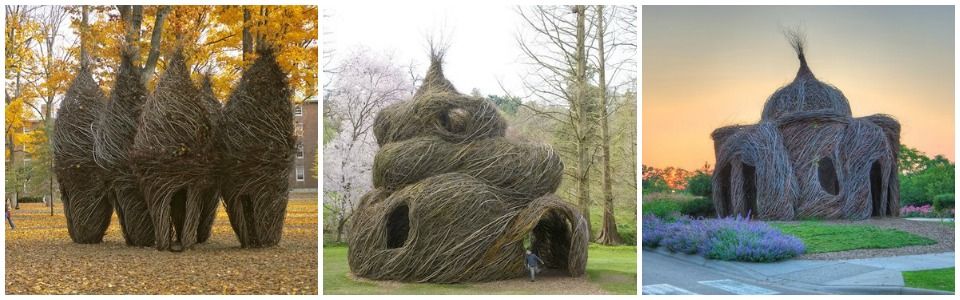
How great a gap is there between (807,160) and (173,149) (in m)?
7.77

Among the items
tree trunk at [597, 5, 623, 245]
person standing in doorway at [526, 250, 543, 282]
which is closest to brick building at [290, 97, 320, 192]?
person standing in doorway at [526, 250, 543, 282]

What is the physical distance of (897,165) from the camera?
9.75m

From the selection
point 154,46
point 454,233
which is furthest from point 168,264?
point 454,233

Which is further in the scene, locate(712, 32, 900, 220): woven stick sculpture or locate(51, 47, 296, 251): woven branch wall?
locate(712, 32, 900, 220): woven stick sculpture

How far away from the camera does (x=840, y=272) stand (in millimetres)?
7805

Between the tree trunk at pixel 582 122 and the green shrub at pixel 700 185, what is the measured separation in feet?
5.51

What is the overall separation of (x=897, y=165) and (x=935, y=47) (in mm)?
1874

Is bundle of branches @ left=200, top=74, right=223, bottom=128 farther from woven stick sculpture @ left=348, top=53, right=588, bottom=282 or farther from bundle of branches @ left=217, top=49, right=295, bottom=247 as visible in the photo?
woven stick sculpture @ left=348, top=53, right=588, bottom=282

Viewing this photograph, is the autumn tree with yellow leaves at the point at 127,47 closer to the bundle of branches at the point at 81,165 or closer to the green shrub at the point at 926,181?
the bundle of branches at the point at 81,165

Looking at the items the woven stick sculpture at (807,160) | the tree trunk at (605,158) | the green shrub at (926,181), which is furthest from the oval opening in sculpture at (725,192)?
the green shrub at (926,181)

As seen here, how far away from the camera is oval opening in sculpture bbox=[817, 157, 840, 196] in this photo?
10.2 meters

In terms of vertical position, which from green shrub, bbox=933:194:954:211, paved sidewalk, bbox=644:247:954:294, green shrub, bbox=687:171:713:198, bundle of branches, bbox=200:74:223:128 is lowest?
paved sidewalk, bbox=644:247:954:294

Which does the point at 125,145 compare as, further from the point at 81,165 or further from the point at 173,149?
the point at 173,149

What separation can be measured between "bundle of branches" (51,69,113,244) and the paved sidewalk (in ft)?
24.1
